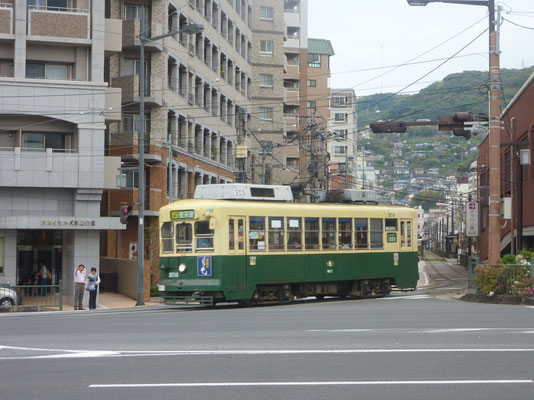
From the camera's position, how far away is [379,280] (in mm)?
30328

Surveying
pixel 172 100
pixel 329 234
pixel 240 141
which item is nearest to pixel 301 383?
pixel 329 234

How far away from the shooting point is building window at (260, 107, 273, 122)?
73.5m

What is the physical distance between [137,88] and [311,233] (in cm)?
1863

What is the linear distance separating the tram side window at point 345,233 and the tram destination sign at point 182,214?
565cm

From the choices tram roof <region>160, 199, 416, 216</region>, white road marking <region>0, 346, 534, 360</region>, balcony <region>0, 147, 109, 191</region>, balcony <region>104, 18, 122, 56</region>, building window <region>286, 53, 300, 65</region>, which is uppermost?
building window <region>286, 53, 300, 65</region>

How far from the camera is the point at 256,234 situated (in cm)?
2545

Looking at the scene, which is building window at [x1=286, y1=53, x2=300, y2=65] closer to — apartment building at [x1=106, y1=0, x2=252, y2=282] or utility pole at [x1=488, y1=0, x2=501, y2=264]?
apartment building at [x1=106, y1=0, x2=252, y2=282]

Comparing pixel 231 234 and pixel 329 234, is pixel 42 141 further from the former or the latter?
pixel 329 234

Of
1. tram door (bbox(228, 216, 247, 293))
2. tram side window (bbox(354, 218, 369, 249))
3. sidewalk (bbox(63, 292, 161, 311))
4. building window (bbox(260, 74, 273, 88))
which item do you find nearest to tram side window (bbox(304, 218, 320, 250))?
tram side window (bbox(354, 218, 369, 249))

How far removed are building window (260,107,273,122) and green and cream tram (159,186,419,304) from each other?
4424 cm

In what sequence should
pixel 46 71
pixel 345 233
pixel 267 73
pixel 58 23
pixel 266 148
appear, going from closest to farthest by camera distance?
pixel 345 233 < pixel 58 23 < pixel 46 71 < pixel 266 148 < pixel 267 73

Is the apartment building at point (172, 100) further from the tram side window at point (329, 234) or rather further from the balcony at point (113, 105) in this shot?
the tram side window at point (329, 234)

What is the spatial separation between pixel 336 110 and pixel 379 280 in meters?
99.7

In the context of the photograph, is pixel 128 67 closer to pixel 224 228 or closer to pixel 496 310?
pixel 224 228
